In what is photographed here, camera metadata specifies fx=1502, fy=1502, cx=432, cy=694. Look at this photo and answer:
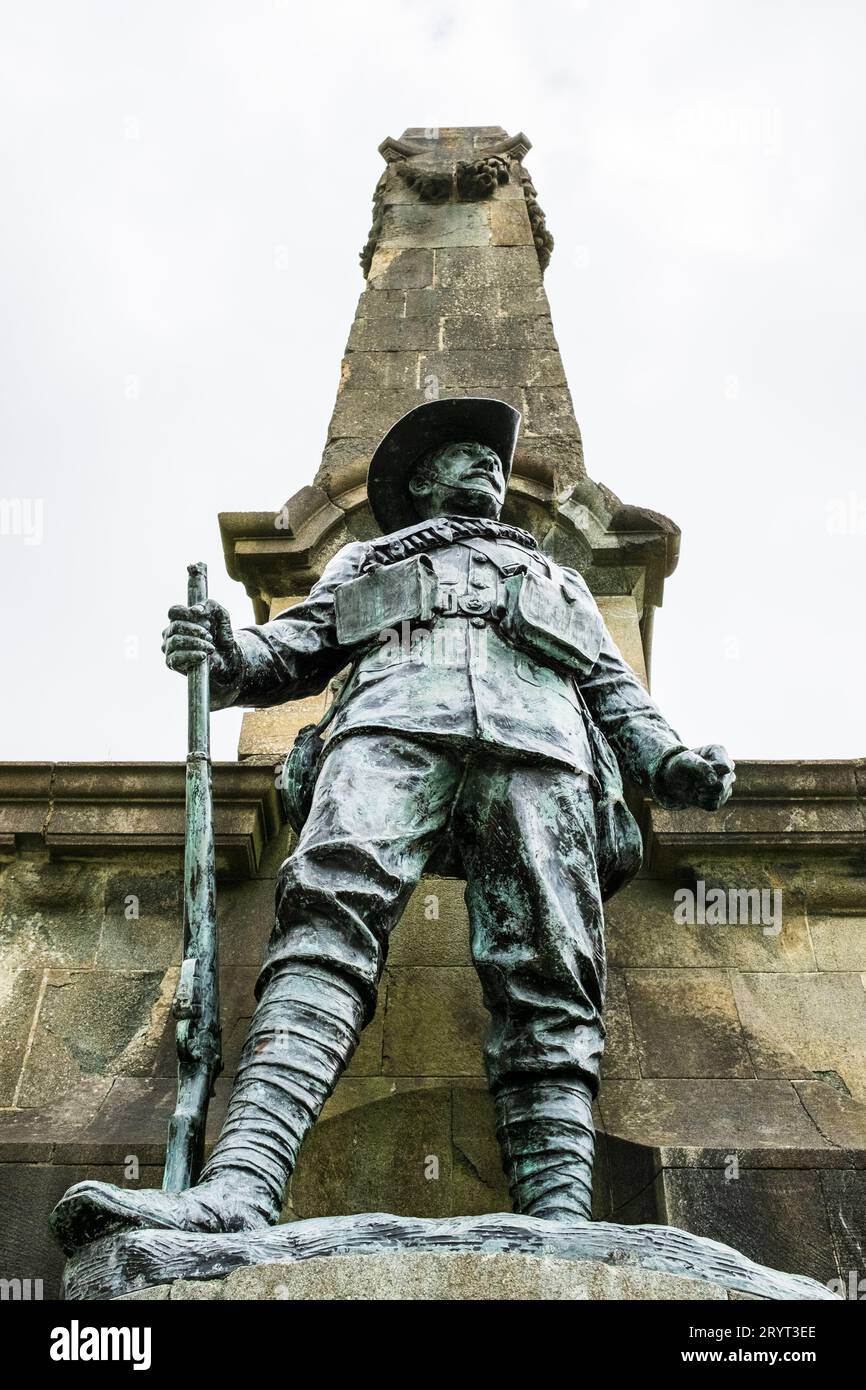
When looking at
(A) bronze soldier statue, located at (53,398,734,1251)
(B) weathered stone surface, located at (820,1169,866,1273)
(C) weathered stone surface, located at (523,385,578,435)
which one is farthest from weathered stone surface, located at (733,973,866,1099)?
(C) weathered stone surface, located at (523,385,578,435)

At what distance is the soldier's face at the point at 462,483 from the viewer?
17.9ft

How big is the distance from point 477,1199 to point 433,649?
5.56ft

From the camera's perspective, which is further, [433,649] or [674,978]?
[674,978]

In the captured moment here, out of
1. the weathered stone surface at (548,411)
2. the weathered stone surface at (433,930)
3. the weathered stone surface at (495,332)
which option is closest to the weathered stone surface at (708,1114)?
the weathered stone surface at (433,930)

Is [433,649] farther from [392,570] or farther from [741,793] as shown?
[741,793]

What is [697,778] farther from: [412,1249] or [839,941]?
[412,1249]

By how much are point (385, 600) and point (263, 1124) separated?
6.31 feet

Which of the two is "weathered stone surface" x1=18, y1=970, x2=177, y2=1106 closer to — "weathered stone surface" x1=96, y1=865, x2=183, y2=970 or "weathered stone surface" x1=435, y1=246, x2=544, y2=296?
"weathered stone surface" x1=96, y1=865, x2=183, y2=970

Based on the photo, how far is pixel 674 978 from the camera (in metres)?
5.28

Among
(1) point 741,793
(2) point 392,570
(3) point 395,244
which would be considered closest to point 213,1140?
(2) point 392,570

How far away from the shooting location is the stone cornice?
18.1ft

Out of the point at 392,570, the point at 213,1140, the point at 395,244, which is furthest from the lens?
the point at 395,244

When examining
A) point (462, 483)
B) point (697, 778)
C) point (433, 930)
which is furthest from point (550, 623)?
point (433, 930)

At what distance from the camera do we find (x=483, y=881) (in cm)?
426
